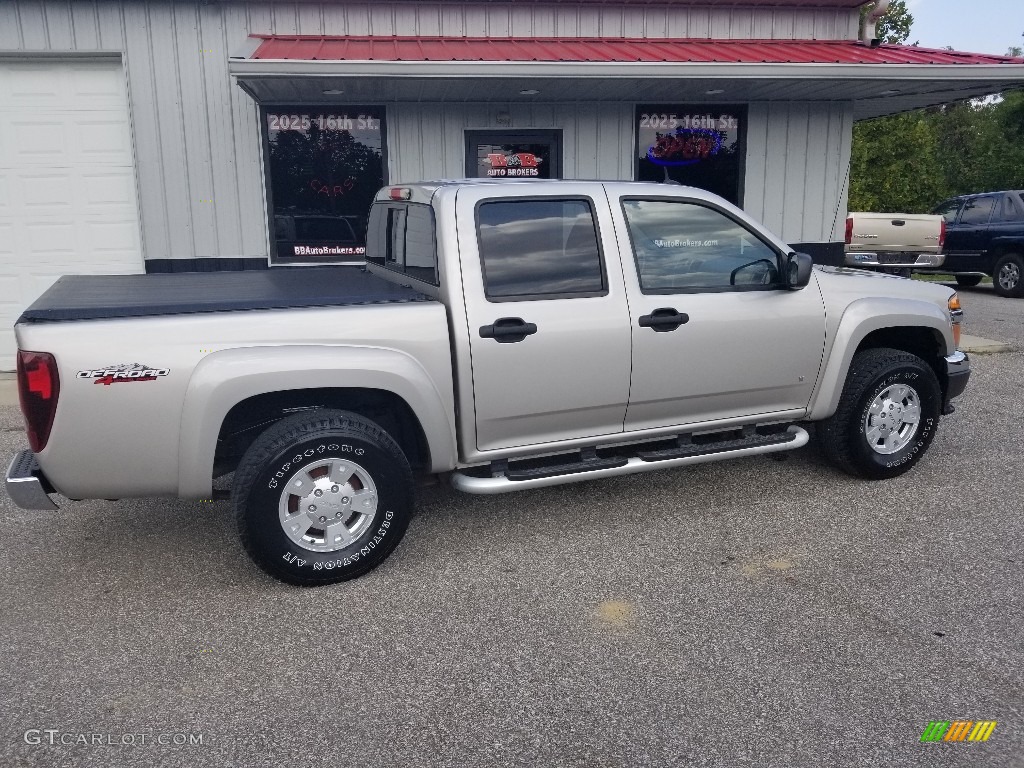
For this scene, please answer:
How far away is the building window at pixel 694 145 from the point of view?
985cm

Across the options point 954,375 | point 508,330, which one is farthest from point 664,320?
point 954,375

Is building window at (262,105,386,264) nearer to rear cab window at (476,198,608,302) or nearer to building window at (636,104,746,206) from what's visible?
building window at (636,104,746,206)

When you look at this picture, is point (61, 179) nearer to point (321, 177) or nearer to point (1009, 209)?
point (321, 177)

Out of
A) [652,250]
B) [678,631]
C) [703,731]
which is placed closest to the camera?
[703,731]

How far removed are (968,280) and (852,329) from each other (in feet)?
44.6

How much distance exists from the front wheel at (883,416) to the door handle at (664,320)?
136 cm

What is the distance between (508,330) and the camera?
412 cm

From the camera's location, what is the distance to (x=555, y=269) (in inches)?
172

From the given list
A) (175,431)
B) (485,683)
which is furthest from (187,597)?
(485,683)

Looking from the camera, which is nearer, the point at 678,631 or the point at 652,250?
the point at 678,631

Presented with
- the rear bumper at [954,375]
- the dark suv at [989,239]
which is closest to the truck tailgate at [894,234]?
the dark suv at [989,239]

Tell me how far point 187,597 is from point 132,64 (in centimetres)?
679

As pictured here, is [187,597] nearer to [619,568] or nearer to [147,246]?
[619,568]

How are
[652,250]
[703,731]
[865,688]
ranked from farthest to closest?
[652,250] < [865,688] < [703,731]
